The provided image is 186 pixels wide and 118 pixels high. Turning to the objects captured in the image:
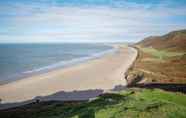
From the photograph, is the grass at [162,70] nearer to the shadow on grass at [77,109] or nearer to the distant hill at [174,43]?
the shadow on grass at [77,109]

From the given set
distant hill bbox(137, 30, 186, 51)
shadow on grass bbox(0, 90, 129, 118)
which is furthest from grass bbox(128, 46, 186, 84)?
distant hill bbox(137, 30, 186, 51)

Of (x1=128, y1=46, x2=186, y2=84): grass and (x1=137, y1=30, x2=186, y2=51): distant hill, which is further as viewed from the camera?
(x1=137, y1=30, x2=186, y2=51): distant hill

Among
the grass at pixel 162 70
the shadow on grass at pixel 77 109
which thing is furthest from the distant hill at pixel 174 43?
the shadow on grass at pixel 77 109

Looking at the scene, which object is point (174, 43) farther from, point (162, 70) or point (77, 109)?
point (77, 109)

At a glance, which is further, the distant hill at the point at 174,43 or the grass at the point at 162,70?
the distant hill at the point at 174,43

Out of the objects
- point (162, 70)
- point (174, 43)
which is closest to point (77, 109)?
point (162, 70)

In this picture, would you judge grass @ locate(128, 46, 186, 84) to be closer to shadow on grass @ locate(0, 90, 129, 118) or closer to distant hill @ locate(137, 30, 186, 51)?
shadow on grass @ locate(0, 90, 129, 118)

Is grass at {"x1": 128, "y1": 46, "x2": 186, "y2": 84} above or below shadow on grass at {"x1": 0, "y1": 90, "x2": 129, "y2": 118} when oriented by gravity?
below

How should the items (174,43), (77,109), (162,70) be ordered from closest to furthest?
1. (77,109)
2. (162,70)
3. (174,43)

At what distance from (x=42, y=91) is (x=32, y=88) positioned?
2.67m

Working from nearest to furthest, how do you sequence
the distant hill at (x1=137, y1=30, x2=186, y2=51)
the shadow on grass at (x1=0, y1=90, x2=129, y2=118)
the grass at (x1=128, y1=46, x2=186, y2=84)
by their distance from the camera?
the shadow on grass at (x1=0, y1=90, x2=129, y2=118), the grass at (x1=128, y1=46, x2=186, y2=84), the distant hill at (x1=137, y1=30, x2=186, y2=51)

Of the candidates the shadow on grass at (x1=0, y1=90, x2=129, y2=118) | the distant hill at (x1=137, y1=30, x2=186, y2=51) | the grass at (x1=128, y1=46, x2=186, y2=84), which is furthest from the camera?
the distant hill at (x1=137, y1=30, x2=186, y2=51)

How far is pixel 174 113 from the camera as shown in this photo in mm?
9633

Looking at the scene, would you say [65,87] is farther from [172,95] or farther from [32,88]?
[172,95]
